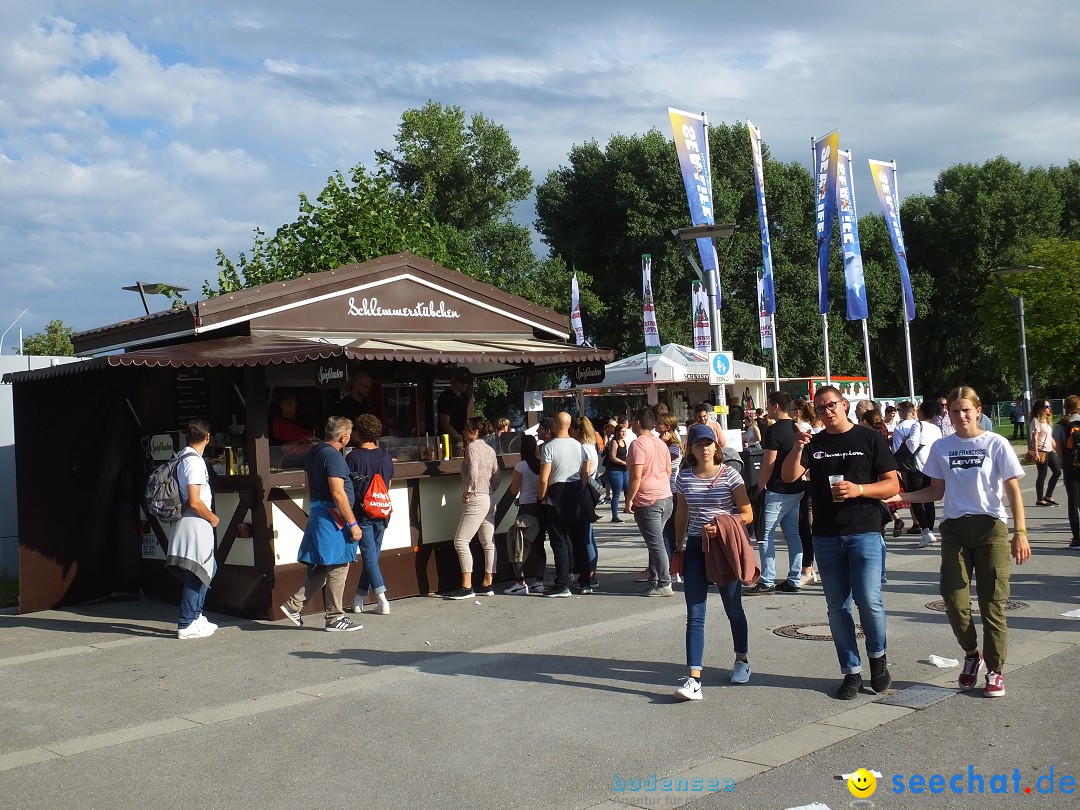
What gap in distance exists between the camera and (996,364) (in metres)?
50.2

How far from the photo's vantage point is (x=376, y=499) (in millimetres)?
9758

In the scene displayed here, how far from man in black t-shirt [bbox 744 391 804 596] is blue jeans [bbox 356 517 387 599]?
361cm

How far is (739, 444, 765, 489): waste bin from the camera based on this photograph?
13109 mm

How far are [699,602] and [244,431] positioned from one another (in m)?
5.88

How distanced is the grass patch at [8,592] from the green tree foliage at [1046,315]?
36.3 meters

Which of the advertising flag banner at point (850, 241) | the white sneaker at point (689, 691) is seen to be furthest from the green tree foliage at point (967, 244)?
the white sneaker at point (689, 691)

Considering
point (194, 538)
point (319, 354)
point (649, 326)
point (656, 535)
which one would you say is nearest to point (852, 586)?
point (656, 535)

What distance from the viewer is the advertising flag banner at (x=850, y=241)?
27.0 metres

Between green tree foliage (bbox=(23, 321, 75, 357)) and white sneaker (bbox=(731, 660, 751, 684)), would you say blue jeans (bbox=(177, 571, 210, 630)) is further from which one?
green tree foliage (bbox=(23, 321, 75, 357))

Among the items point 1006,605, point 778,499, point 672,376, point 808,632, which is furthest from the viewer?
point 672,376

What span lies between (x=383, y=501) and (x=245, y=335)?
2352mm

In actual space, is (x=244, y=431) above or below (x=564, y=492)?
above

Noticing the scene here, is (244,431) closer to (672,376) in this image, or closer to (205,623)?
(205,623)

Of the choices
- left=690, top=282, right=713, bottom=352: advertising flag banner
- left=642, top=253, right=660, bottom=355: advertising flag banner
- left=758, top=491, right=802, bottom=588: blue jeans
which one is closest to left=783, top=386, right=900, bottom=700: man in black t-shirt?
left=758, top=491, right=802, bottom=588: blue jeans
